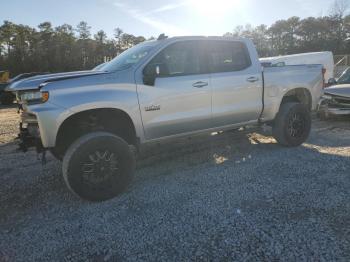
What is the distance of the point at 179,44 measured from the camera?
15.6 feet

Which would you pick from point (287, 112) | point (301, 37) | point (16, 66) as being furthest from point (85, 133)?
point (301, 37)

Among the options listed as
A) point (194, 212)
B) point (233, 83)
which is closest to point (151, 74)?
point (233, 83)

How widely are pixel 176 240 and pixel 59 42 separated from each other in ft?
170

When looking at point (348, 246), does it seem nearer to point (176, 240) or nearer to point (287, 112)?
point (176, 240)

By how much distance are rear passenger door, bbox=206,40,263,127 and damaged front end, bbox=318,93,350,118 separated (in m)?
4.08

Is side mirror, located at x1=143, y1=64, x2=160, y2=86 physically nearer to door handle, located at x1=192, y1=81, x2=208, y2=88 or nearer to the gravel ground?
door handle, located at x1=192, y1=81, x2=208, y2=88

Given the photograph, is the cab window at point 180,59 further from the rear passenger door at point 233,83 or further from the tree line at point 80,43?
the tree line at point 80,43

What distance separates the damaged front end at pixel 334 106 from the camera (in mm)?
8469

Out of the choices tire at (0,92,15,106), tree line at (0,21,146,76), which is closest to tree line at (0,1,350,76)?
tree line at (0,21,146,76)

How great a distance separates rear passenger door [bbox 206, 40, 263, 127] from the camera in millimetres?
5012

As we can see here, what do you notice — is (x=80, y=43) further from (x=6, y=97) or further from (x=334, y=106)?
(x=334, y=106)

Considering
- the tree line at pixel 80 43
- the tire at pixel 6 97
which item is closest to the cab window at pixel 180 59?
the tire at pixel 6 97

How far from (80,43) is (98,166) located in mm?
52251

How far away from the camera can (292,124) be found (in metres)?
5.98
